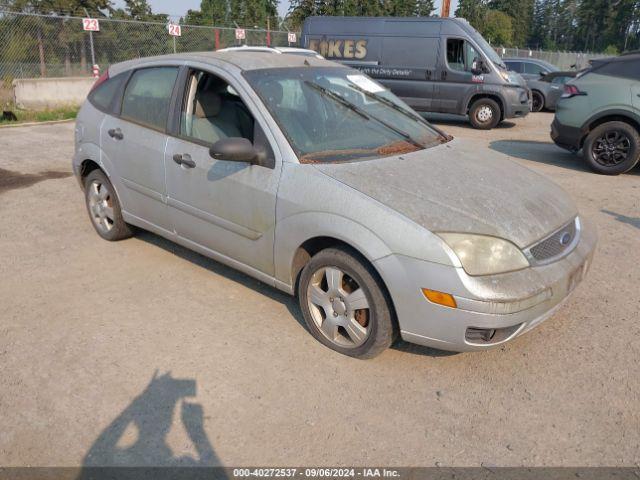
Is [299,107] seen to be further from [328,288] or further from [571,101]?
[571,101]

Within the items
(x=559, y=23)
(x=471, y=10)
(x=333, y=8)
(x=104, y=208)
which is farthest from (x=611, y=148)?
(x=559, y=23)

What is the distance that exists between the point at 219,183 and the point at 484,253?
1813mm

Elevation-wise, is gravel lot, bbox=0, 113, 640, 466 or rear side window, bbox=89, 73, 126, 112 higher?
rear side window, bbox=89, 73, 126, 112

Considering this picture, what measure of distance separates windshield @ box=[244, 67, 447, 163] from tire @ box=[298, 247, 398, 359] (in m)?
0.68

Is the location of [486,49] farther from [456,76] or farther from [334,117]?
[334,117]

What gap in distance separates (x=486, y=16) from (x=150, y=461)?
3339 inches

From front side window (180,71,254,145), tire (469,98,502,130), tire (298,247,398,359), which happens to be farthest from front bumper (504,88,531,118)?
tire (298,247,398,359)

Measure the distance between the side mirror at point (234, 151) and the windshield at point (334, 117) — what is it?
0.84ft

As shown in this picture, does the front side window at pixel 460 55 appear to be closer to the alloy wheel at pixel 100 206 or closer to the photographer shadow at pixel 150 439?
the alloy wheel at pixel 100 206

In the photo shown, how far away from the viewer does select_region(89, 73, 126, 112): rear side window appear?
4.73 metres

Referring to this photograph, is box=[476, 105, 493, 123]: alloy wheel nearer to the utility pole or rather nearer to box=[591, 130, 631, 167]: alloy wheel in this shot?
box=[591, 130, 631, 167]: alloy wheel

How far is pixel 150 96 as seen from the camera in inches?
172

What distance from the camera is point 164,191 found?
13.6 ft

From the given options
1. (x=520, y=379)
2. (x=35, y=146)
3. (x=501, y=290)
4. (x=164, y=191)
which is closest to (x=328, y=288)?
Answer: (x=501, y=290)
